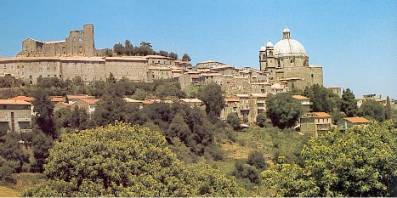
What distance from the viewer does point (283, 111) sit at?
134ft

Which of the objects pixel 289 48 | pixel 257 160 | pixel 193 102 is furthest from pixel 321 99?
pixel 257 160

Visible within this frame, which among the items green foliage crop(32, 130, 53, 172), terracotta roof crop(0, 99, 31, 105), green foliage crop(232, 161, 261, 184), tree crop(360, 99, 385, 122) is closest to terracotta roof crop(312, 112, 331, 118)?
tree crop(360, 99, 385, 122)

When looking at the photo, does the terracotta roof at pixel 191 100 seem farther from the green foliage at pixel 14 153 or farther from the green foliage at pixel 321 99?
the green foliage at pixel 14 153

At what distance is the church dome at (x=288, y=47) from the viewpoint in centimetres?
5341

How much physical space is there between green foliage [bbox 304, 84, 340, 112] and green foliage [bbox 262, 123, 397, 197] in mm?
31527

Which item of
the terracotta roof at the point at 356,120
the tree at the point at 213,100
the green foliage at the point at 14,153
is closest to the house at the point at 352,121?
the terracotta roof at the point at 356,120

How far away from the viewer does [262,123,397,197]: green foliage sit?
37.9 feet

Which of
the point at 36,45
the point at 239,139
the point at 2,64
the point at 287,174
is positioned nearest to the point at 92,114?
the point at 239,139

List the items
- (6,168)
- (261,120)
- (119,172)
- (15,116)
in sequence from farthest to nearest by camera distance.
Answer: (261,120) < (15,116) < (6,168) < (119,172)

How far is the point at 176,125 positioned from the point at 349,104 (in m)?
16.1

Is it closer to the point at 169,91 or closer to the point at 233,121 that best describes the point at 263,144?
the point at 233,121

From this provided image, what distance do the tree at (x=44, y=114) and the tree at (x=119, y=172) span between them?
18.0m

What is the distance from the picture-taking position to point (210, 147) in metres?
34.2

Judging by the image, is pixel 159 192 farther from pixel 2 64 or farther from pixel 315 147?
pixel 2 64
